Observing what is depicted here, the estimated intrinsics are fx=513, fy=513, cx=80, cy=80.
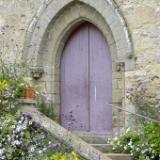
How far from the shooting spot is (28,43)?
10.1 metres

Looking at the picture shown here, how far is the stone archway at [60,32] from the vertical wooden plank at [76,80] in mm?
125

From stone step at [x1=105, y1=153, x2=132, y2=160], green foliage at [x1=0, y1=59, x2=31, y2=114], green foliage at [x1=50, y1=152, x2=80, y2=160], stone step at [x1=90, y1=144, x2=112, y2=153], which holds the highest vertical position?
green foliage at [x1=0, y1=59, x2=31, y2=114]

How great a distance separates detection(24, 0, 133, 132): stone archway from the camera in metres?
9.00

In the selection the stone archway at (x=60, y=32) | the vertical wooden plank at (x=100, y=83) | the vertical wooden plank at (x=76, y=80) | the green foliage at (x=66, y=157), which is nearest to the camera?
the green foliage at (x=66, y=157)

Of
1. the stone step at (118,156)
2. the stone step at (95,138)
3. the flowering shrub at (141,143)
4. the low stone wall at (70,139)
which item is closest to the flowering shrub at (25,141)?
the low stone wall at (70,139)

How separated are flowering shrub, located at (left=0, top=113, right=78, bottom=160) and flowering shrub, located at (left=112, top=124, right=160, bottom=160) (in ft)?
4.77

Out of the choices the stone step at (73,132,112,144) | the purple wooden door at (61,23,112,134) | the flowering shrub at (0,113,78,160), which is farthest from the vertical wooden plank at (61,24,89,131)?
the flowering shrub at (0,113,78,160)

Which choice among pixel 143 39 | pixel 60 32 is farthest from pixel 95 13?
pixel 143 39

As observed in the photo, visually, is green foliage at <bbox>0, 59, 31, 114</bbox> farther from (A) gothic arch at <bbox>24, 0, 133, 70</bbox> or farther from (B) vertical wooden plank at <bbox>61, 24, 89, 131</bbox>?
(B) vertical wooden plank at <bbox>61, 24, 89, 131</bbox>

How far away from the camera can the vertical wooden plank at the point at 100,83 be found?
9.34 metres

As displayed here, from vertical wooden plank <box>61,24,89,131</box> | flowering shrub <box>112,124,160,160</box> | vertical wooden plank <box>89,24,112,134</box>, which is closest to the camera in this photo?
flowering shrub <box>112,124,160,160</box>

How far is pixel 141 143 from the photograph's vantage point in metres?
7.18

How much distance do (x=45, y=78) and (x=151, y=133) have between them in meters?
3.25

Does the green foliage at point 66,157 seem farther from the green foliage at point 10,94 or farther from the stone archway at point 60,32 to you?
the stone archway at point 60,32
